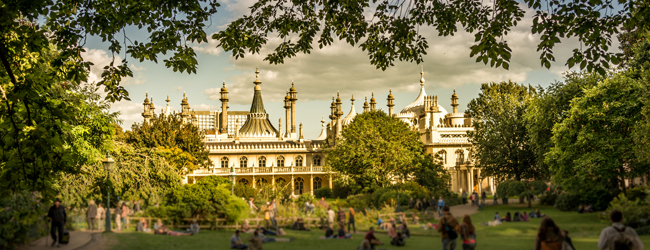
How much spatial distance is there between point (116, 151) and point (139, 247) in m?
19.7

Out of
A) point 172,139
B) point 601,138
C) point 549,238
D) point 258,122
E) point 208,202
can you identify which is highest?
point 258,122

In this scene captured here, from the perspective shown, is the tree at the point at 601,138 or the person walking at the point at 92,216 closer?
the person walking at the point at 92,216

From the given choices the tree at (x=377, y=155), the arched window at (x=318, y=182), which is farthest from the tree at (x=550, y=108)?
the arched window at (x=318, y=182)

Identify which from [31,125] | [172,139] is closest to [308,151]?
[172,139]

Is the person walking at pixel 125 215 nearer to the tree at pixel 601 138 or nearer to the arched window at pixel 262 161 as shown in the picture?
the tree at pixel 601 138

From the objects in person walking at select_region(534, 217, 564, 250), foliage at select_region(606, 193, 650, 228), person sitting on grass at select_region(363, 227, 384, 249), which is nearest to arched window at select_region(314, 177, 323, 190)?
foliage at select_region(606, 193, 650, 228)

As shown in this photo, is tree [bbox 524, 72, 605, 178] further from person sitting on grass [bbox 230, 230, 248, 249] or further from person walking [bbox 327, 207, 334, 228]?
person sitting on grass [bbox 230, 230, 248, 249]

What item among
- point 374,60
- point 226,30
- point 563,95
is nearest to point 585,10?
point 374,60

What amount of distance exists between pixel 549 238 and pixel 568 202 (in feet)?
61.7

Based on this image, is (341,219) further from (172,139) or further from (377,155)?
(172,139)

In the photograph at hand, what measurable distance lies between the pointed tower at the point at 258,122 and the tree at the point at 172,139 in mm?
29683

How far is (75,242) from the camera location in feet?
37.6

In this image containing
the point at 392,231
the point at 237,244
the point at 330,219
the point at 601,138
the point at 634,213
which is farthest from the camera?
the point at 601,138

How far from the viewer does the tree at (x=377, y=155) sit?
38594mm
